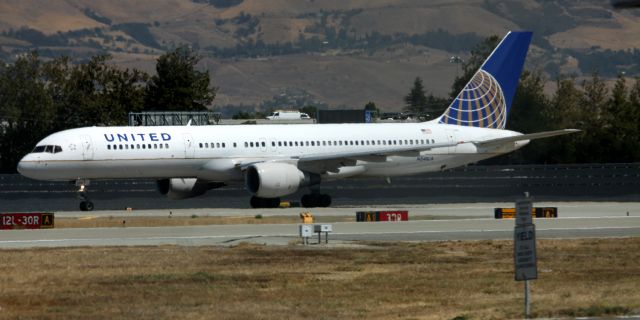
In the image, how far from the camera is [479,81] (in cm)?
6372

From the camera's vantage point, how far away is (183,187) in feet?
191

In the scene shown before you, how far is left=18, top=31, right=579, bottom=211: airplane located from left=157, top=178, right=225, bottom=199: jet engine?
2.0 inches

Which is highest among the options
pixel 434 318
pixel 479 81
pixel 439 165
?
pixel 479 81

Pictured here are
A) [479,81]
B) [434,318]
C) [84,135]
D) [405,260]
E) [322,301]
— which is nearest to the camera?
[434,318]

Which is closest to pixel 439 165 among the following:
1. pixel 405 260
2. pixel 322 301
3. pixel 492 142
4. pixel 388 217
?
pixel 492 142

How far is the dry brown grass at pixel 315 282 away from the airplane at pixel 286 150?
1989 centimetres

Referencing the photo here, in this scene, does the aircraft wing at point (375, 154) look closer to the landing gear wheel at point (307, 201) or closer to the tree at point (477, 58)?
the landing gear wheel at point (307, 201)

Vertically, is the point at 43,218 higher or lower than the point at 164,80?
lower

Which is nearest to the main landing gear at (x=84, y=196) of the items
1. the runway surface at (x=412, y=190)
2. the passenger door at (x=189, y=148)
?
the passenger door at (x=189, y=148)

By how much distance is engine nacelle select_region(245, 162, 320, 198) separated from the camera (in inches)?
2147

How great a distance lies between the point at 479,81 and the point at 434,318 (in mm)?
42791

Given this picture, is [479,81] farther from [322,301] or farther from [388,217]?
[322,301]

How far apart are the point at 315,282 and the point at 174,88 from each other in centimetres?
6117

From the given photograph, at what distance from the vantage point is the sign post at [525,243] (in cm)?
2086
